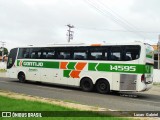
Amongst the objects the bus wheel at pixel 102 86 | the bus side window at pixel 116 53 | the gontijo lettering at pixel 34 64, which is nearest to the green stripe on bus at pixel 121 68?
the bus side window at pixel 116 53

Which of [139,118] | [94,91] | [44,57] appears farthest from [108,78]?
[139,118]

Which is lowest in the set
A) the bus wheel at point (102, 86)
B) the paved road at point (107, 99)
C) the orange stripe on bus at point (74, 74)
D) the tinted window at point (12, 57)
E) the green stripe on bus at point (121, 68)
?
the paved road at point (107, 99)

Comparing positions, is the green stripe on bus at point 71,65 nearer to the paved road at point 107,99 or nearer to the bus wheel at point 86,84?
the bus wheel at point 86,84

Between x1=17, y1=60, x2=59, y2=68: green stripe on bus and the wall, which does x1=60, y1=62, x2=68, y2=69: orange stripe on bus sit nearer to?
x1=17, y1=60, x2=59, y2=68: green stripe on bus

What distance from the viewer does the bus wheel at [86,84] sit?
19.3 metres

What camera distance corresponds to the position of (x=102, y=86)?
61.8ft

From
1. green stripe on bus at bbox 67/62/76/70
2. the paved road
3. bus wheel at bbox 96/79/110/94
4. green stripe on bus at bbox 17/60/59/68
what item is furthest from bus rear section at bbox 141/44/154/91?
green stripe on bus at bbox 17/60/59/68

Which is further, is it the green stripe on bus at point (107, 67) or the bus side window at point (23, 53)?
the bus side window at point (23, 53)

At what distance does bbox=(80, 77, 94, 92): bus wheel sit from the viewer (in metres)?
19.3

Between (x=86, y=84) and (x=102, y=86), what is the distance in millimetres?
1274

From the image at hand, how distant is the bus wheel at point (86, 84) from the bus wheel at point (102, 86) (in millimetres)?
456

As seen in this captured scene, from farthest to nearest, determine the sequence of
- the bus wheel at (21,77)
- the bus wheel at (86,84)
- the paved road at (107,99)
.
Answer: the bus wheel at (21,77), the bus wheel at (86,84), the paved road at (107,99)

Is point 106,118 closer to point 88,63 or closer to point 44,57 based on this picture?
point 88,63

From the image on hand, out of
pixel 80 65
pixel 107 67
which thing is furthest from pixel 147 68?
pixel 80 65
